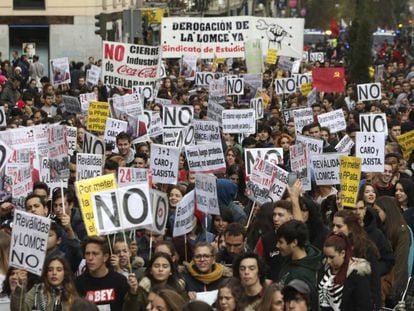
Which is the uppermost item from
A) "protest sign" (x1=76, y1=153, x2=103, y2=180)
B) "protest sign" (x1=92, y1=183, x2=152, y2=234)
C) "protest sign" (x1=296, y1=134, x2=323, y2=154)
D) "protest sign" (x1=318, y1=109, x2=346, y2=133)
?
"protest sign" (x1=92, y1=183, x2=152, y2=234)

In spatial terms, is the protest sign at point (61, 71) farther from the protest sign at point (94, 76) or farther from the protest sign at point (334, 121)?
the protest sign at point (334, 121)

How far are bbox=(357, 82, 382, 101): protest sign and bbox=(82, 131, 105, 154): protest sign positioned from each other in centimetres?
1030

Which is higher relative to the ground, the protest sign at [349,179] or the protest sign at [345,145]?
the protest sign at [349,179]

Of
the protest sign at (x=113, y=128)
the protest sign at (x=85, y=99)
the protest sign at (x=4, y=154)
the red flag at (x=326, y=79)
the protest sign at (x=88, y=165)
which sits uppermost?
the protest sign at (x=4, y=154)

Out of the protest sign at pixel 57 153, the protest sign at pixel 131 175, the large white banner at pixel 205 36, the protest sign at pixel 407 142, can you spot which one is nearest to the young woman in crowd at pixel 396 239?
the protest sign at pixel 131 175

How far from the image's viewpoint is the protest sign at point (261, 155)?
1758 cm

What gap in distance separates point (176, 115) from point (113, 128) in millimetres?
2154

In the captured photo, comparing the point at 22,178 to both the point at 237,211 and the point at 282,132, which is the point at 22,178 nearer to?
the point at 237,211

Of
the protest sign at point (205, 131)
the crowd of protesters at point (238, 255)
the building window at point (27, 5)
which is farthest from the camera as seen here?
the building window at point (27, 5)

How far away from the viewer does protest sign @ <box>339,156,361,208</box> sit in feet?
48.6

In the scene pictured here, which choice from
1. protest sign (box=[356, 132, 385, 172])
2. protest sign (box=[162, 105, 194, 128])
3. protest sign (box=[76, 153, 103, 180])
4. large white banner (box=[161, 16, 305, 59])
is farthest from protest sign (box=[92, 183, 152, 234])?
large white banner (box=[161, 16, 305, 59])

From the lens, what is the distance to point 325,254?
37.6 ft

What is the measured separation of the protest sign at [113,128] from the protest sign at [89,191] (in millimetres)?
8340

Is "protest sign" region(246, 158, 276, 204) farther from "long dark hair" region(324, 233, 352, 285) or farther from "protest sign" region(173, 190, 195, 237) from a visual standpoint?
"long dark hair" region(324, 233, 352, 285)
